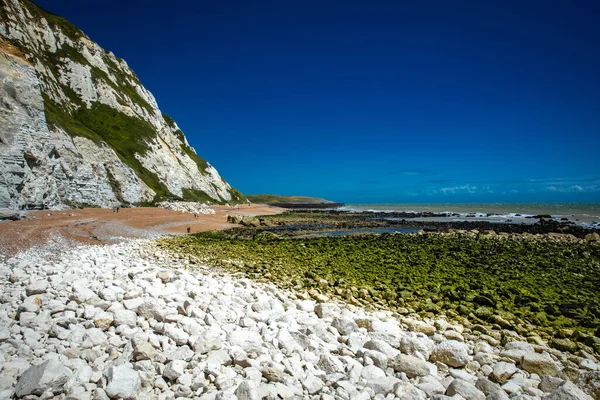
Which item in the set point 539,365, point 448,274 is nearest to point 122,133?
point 448,274

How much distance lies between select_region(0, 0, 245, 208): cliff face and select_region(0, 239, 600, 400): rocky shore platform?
86.4 feet

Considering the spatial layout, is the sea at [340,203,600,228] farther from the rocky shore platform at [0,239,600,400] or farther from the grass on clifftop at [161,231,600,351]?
the rocky shore platform at [0,239,600,400]

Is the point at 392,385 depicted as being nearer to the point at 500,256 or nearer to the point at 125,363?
the point at 125,363

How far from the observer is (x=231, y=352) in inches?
223

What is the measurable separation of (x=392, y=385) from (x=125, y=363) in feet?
13.6

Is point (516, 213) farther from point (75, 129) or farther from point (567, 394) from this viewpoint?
point (75, 129)

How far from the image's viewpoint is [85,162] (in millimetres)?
39375

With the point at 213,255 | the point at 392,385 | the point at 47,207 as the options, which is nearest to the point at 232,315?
the point at 392,385

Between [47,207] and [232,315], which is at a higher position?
[47,207]

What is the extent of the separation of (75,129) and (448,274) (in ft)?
155

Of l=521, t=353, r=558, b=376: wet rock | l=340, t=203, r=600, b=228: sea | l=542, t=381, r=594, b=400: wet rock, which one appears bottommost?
l=521, t=353, r=558, b=376: wet rock

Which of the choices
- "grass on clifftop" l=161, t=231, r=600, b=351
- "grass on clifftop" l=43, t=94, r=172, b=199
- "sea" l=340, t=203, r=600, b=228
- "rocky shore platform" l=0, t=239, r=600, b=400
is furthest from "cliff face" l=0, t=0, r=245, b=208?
"sea" l=340, t=203, r=600, b=228

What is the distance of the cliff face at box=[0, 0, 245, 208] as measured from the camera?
28.5 m

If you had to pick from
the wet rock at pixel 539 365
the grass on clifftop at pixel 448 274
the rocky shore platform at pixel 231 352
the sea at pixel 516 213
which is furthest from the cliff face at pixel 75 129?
the sea at pixel 516 213
